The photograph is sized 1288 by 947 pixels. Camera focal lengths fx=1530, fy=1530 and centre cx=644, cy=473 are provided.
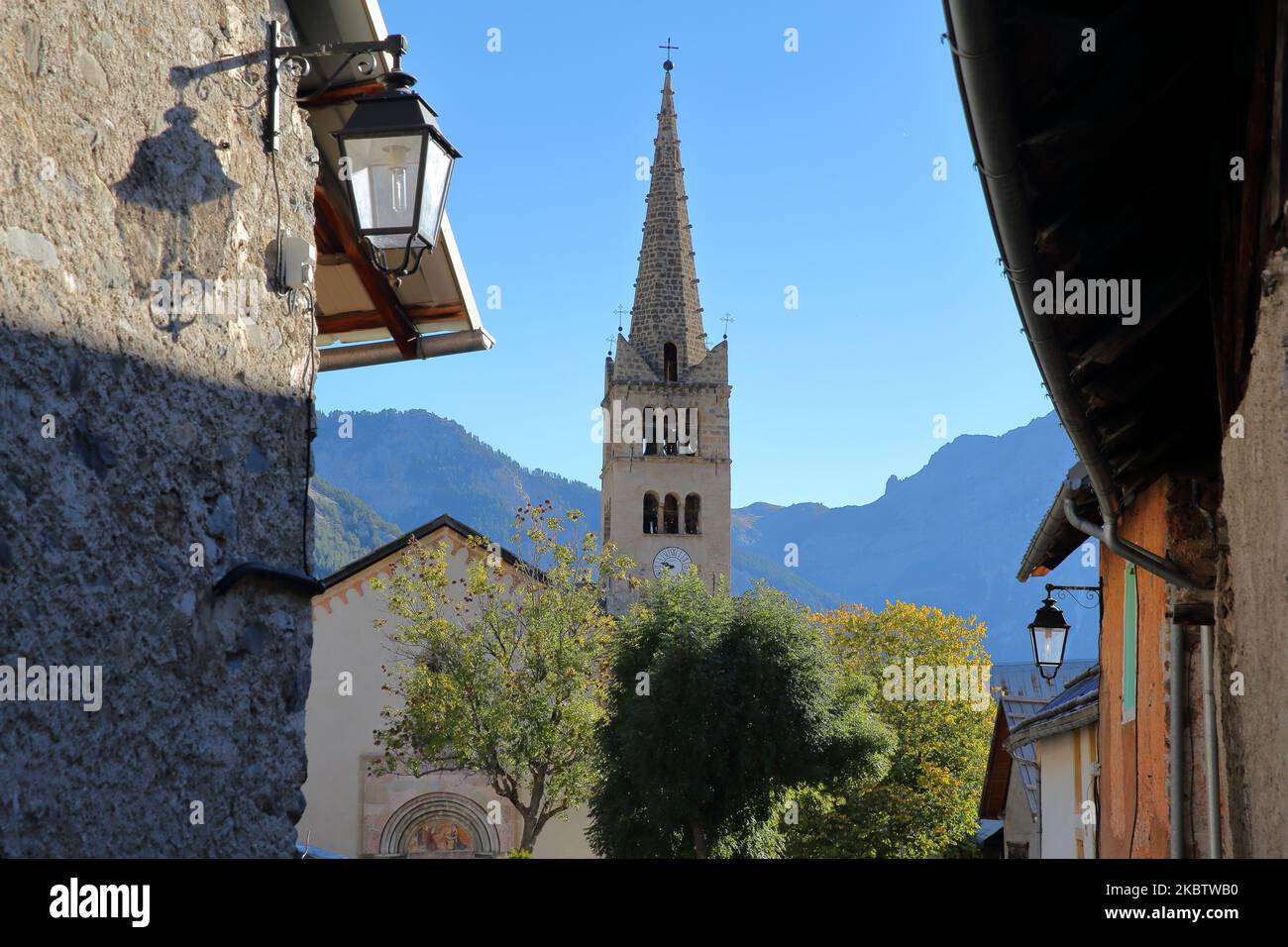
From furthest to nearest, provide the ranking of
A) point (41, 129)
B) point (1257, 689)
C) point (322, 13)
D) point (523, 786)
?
1. point (523, 786)
2. point (322, 13)
3. point (1257, 689)
4. point (41, 129)

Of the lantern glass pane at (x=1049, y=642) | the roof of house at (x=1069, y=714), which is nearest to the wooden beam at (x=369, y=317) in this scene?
the lantern glass pane at (x=1049, y=642)

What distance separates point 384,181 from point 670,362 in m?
47.9

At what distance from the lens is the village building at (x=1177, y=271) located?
430cm

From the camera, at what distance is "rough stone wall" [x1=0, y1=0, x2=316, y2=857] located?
4336 mm

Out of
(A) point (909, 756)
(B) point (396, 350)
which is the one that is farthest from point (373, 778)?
(B) point (396, 350)

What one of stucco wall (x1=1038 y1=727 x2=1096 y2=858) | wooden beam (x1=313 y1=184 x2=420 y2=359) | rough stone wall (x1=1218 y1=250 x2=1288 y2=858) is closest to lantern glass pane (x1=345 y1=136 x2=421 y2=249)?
wooden beam (x1=313 y1=184 x2=420 y2=359)

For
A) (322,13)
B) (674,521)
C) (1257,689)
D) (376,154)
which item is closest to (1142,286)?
(1257,689)

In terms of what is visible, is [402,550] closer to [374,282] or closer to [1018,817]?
[1018,817]

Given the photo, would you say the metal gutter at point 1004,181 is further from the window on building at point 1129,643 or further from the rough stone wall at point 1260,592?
the window on building at point 1129,643

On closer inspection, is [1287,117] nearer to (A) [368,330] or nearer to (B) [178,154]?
(B) [178,154]

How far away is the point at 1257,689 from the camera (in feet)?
16.5

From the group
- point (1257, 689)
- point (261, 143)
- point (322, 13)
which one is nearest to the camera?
point (1257, 689)

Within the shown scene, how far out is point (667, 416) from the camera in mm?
52156
